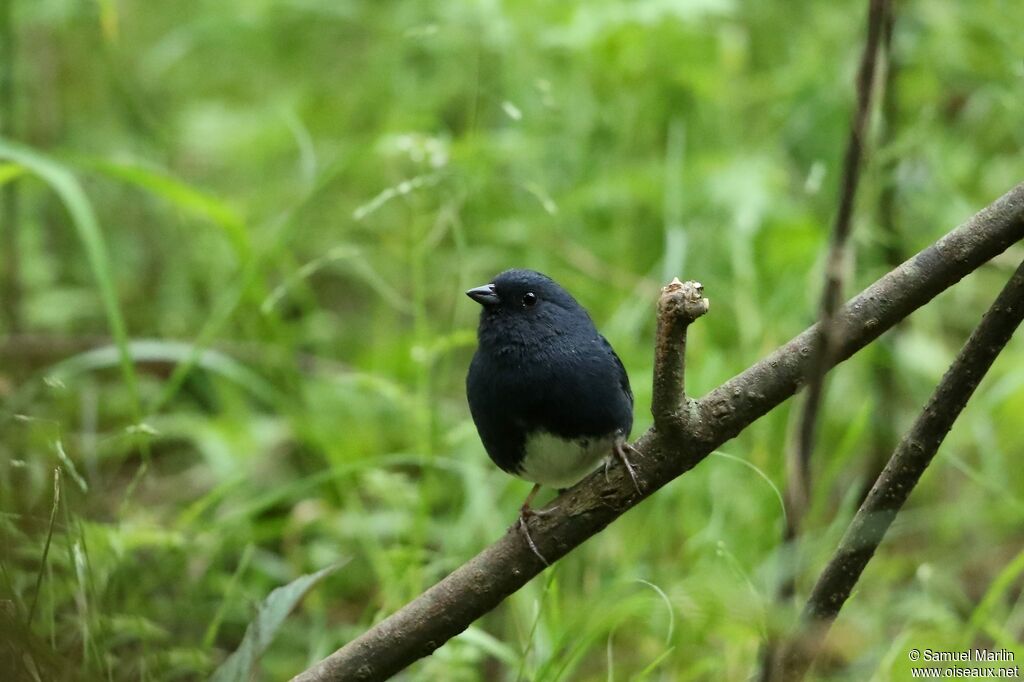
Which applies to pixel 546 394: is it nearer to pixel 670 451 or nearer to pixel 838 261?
pixel 670 451

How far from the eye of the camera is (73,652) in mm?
2219

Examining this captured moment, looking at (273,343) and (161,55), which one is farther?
(161,55)

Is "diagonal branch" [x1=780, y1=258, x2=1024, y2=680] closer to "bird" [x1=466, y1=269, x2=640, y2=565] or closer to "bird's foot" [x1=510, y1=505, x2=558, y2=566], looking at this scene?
"bird's foot" [x1=510, y1=505, x2=558, y2=566]

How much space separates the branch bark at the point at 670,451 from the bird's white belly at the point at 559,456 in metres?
0.45

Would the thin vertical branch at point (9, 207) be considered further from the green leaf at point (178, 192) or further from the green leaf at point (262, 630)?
the green leaf at point (262, 630)

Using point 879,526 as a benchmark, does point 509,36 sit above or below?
above

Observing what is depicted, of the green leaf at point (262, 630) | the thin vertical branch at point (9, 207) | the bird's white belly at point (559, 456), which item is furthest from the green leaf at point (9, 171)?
the bird's white belly at point (559, 456)

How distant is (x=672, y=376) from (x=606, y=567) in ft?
5.58

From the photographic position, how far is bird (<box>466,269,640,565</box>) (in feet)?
7.93

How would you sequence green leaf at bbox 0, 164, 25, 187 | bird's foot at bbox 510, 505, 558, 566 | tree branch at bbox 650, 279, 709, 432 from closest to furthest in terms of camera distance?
1. tree branch at bbox 650, 279, 709, 432
2. bird's foot at bbox 510, 505, 558, 566
3. green leaf at bbox 0, 164, 25, 187

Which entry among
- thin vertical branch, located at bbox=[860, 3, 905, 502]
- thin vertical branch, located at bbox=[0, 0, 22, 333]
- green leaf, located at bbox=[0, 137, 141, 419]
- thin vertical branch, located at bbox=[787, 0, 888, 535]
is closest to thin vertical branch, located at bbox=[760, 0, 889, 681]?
thin vertical branch, located at bbox=[787, 0, 888, 535]

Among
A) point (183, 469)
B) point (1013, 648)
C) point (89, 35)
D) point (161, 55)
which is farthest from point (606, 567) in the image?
point (89, 35)

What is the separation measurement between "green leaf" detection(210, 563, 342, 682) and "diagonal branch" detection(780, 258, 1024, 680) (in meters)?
0.96

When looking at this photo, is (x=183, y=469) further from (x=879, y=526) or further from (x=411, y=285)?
(x=879, y=526)
